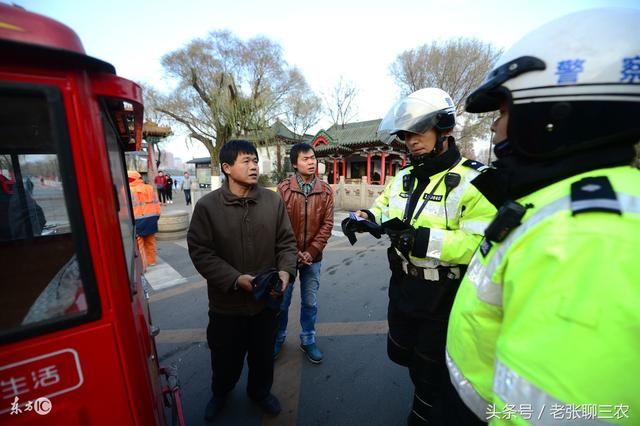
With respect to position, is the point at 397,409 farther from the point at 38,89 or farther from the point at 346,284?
the point at 38,89

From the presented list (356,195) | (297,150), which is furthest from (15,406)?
(356,195)

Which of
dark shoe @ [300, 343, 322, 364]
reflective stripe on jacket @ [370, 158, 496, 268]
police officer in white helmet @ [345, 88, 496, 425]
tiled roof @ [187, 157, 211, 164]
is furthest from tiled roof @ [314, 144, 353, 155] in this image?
tiled roof @ [187, 157, 211, 164]

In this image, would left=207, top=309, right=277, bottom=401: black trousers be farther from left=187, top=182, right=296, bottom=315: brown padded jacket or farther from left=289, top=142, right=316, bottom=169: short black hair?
left=289, top=142, right=316, bottom=169: short black hair

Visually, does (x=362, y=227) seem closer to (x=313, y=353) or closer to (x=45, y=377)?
(x=313, y=353)

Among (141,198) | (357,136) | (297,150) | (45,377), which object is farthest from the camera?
(357,136)

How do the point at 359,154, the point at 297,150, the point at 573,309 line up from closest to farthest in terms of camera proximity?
the point at 573,309 < the point at 297,150 < the point at 359,154

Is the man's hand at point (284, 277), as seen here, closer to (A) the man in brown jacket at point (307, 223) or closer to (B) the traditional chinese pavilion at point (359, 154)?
(A) the man in brown jacket at point (307, 223)

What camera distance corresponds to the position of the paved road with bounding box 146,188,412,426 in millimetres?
2098

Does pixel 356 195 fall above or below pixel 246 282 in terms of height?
below

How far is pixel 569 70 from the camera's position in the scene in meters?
0.79

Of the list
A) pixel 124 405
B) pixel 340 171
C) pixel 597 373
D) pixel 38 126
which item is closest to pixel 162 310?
pixel 124 405

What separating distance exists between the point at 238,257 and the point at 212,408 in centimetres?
121

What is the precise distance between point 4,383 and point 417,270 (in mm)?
1787

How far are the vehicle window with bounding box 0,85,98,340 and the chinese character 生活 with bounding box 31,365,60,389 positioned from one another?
0.40 feet
